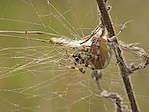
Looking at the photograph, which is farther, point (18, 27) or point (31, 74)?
point (18, 27)

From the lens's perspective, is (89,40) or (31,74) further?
(31,74)

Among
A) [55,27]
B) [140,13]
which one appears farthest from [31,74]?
[140,13]

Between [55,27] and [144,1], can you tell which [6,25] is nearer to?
[55,27]

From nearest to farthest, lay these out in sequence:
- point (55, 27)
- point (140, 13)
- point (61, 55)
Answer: point (61, 55), point (55, 27), point (140, 13)

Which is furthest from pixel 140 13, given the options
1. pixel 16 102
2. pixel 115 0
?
pixel 16 102

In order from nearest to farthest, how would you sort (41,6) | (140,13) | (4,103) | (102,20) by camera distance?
(102,20)
(41,6)
(4,103)
(140,13)

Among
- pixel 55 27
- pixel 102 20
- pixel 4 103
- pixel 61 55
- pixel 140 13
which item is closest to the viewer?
pixel 102 20

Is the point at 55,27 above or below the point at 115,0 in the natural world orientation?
below

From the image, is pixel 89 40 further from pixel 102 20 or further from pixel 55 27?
pixel 55 27

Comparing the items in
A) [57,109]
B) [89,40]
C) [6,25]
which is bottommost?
[89,40]
